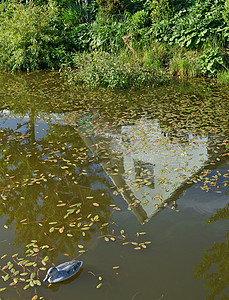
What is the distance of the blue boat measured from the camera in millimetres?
Answer: 2496

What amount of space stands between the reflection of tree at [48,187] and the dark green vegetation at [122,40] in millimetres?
4029

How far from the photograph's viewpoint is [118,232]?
123 inches

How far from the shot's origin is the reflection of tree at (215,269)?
2453mm

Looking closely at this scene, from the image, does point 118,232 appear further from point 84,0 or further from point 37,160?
point 84,0

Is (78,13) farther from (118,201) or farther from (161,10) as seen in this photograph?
(118,201)

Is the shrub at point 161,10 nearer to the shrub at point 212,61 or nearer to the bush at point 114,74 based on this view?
the shrub at point 212,61

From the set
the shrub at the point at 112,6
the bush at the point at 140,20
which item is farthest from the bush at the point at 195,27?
the shrub at the point at 112,6

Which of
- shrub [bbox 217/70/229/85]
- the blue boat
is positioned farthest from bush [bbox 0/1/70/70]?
the blue boat

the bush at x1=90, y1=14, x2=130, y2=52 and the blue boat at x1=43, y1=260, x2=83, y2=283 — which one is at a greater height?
the bush at x1=90, y1=14, x2=130, y2=52

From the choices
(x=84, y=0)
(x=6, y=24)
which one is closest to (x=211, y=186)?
(x=6, y=24)

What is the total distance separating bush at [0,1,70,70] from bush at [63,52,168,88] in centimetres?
330

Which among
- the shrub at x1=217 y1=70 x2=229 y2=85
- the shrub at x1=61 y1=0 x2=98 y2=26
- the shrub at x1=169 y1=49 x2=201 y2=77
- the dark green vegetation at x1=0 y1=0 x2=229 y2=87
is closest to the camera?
the shrub at x1=217 y1=70 x2=229 y2=85

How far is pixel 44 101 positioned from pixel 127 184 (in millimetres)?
4821

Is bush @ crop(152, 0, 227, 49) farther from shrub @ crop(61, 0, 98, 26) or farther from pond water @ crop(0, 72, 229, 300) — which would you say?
shrub @ crop(61, 0, 98, 26)
